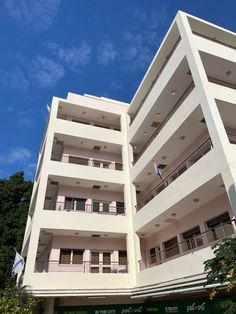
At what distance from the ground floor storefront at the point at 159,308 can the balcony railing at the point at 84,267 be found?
1993 mm

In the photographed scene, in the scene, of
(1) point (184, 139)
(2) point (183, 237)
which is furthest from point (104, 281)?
(1) point (184, 139)

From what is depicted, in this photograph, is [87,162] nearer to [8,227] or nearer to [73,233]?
[73,233]

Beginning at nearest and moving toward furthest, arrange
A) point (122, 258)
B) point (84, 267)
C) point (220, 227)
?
point (220, 227) < point (84, 267) < point (122, 258)

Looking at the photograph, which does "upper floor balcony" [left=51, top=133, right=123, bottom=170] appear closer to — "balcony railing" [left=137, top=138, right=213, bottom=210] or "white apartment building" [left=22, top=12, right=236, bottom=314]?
"white apartment building" [left=22, top=12, right=236, bottom=314]

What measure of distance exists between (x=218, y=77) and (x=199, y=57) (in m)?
2.55

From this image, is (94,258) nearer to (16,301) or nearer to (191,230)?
(16,301)

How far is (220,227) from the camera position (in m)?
12.2

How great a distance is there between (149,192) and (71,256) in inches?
284

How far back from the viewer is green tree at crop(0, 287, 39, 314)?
11422 mm

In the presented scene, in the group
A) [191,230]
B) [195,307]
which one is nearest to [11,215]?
[191,230]

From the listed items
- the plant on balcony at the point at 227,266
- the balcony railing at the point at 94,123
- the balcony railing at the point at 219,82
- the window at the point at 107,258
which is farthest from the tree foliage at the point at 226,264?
the balcony railing at the point at 94,123

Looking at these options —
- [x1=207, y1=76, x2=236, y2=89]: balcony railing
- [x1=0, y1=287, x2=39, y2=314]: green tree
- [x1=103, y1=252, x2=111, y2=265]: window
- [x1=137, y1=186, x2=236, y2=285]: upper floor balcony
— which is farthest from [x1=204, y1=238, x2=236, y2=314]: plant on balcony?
[x1=103, y1=252, x2=111, y2=265]: window

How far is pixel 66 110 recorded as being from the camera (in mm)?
22219

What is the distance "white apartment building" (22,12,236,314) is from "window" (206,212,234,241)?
49 mm
